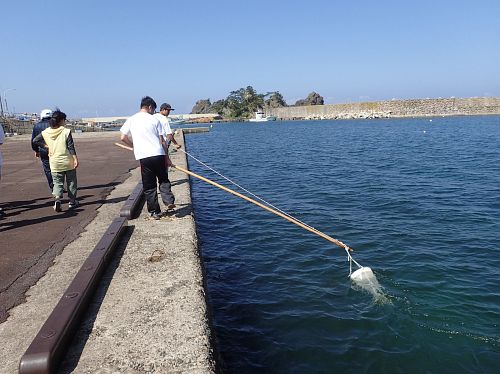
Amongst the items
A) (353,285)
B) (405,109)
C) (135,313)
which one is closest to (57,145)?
(135,313)

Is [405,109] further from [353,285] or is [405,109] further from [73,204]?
[73,204]

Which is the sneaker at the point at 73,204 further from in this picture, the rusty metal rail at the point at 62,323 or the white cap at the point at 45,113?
the rusty metal rail at the point at 62,323

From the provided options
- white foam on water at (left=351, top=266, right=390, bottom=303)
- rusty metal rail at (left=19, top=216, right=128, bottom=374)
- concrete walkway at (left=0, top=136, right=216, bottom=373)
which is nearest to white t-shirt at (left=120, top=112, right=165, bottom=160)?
concrete walkway at (left=0, top=136, right=216, bottom=373)

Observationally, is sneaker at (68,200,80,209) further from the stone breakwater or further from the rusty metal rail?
the stone breakwater

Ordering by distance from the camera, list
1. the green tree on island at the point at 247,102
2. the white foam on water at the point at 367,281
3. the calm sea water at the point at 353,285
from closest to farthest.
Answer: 1. the calm sea water at the point at 353,285
2. the white foam on water at the point at 367,281
3. the green tree on island at the point at 247,102

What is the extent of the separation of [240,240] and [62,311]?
5213 mm

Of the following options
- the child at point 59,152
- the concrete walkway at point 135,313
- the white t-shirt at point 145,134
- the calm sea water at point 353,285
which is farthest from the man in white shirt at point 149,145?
the calm sea water at point 353,285

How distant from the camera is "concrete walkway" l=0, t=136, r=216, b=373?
2.72m

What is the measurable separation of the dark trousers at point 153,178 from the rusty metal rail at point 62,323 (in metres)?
1.65

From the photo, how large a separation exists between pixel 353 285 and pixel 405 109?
99.0 m

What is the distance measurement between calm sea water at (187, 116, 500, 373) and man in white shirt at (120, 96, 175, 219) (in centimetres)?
167

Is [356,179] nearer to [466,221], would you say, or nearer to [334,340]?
[466,221]

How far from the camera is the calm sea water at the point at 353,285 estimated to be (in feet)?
13.7

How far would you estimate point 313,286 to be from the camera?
5.78 meters
